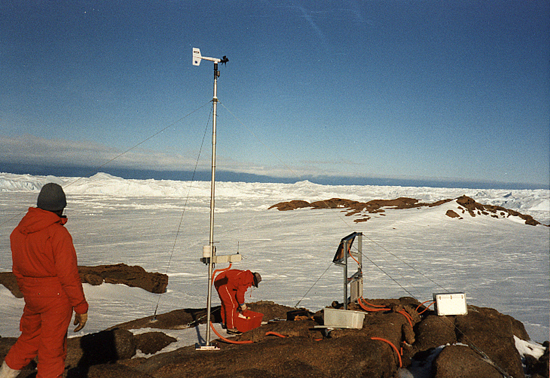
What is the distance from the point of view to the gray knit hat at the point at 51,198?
3.05 metres

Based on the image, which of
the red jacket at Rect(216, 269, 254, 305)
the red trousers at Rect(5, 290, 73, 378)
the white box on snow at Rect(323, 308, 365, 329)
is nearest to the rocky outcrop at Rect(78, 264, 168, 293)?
the red jacket at Rect(216, 269, 254, 305)

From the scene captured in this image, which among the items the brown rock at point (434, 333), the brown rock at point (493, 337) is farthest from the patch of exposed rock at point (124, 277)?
the brown rock at point (493, 337)

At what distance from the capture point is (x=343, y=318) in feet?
18.2

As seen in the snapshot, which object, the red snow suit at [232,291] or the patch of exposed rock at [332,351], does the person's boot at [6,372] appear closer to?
the patch of exposed rock at [332,351]

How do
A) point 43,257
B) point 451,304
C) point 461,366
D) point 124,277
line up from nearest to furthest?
point 43,257 → point 461,366 → point 451,304 → point 124,277

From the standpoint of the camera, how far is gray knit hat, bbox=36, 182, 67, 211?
3047mm

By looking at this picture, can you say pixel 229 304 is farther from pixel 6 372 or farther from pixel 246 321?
pixel 6 372

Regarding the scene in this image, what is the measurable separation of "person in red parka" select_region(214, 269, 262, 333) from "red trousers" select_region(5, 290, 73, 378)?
3156 millimetres

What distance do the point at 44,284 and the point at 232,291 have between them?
3.52 metres

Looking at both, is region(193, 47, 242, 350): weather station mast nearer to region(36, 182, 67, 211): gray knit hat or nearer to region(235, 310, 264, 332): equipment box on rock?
region(235, 310, 264, 332): equipment box on rock

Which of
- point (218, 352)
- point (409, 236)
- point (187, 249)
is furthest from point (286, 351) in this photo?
point (409, 236)

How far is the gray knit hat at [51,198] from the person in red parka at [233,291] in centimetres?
352

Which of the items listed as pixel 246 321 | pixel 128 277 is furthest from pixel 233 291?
pixel 128 277

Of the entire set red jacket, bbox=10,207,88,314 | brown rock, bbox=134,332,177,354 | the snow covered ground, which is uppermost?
red jacket, bbox=10,207,88,314
